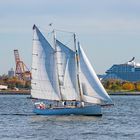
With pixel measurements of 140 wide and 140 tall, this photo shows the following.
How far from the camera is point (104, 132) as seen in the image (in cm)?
6656

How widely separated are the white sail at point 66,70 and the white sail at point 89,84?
179 cm

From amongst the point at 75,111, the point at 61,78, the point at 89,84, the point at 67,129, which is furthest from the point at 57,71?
the point at 67,129

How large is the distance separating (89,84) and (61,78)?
5.22m

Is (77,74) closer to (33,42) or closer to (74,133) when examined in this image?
(33,42)

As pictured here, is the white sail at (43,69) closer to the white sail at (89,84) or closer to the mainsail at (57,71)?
the mainsail at (57,71)

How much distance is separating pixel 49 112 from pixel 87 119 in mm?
6143

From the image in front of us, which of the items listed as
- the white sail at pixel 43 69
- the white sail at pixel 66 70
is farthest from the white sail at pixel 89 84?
the white sail at pixel 43 69

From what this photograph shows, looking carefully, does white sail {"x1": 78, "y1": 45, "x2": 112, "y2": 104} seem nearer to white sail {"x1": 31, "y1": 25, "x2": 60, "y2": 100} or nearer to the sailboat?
the sailboat

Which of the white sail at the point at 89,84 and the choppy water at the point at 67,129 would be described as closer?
the choppy water at the point at 67,129

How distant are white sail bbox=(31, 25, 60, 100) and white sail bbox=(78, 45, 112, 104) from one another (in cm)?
412

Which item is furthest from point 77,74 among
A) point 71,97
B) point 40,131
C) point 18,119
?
point 40,131

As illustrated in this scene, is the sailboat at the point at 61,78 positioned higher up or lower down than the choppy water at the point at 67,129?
higher up

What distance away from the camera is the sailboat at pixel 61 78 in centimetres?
8606

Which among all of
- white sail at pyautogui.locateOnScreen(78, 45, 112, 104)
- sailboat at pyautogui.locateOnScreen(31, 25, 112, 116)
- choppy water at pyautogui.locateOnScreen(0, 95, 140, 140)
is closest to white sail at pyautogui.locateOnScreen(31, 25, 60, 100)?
sailboat at pyautogui.locateOnScreen(31, 25, 112, 116)
